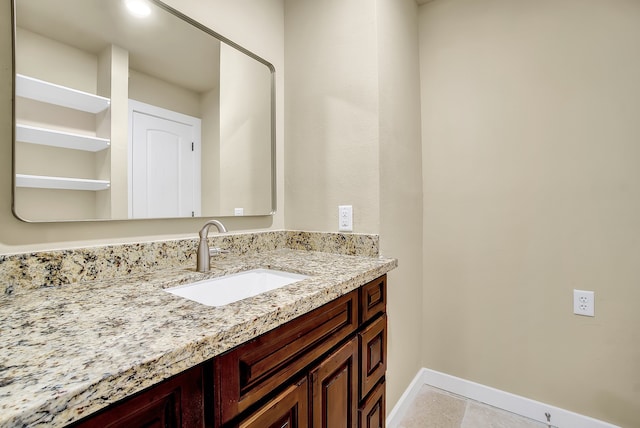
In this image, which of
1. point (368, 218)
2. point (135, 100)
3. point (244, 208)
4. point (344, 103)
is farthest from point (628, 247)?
point (135, 100)

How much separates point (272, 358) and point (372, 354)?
600 millimetres

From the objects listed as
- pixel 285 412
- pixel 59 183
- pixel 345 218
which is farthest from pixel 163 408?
pixel 345 218

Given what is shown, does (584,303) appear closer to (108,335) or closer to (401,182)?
(401,182)

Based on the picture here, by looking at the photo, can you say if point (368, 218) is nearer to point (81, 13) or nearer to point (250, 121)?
point (250, 121)

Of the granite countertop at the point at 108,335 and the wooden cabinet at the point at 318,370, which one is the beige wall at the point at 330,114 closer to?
the wooden cabinet at the point at 318,370

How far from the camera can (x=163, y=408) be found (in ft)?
1.62

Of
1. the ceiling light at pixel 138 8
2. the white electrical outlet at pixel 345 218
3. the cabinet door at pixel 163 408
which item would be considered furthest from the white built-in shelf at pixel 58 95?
the white electrical outlet at pixel 345 218

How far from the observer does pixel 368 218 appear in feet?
4.54

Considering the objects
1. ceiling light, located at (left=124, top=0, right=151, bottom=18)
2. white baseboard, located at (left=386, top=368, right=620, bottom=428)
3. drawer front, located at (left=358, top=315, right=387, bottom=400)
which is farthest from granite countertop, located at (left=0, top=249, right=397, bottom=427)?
white baseboard, located at (left=386, top=368, right=620, bottom=428)

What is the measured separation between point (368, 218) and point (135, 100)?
105 cm


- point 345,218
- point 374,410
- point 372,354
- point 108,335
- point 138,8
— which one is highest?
point 138,8

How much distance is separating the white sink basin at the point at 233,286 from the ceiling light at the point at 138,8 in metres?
0.98

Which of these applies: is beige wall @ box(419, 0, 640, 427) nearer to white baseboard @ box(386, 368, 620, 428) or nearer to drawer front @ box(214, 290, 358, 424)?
white baseboard @ box(386, 368, 620, 428)

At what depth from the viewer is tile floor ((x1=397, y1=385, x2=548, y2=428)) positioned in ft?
5.09
